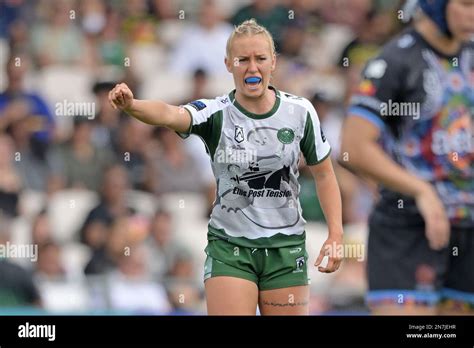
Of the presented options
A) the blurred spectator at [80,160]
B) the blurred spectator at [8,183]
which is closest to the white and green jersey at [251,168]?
the blurred spectator at [80,160]

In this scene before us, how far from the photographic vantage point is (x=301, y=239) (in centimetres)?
668

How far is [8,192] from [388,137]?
4.63m

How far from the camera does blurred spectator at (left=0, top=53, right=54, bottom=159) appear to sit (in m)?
11.0

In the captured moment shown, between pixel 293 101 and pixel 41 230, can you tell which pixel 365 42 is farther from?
pixel 293 101

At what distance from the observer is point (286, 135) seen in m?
6.59

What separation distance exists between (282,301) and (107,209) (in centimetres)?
428

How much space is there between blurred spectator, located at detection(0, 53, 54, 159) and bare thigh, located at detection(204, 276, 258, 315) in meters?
4.80

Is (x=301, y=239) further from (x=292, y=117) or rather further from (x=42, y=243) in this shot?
(x=42, y=243)

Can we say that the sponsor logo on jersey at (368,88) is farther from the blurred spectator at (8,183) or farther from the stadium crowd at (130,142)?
the blurred spectator at (8,183)

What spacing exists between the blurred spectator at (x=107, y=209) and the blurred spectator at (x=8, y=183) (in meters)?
0.65

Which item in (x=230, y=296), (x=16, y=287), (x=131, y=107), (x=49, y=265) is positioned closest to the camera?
(x=131, y=107)

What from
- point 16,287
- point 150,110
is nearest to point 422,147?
point 150,110

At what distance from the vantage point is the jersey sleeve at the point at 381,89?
687 cm

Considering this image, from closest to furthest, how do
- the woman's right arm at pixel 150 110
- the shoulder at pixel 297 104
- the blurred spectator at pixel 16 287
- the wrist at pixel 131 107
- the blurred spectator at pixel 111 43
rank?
the woman's right arm at pixel 150 110 < the wrist at pixel 131 107 < the shoulder at pixel 297 104 < the blurred spectator at pixel 16 287 < the blurred spectator at pixel 111 43
